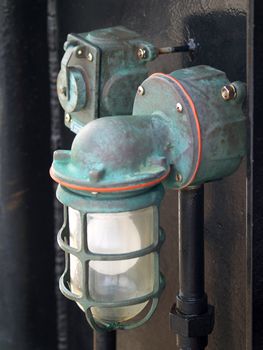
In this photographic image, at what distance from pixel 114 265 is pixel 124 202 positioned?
116 millimetres

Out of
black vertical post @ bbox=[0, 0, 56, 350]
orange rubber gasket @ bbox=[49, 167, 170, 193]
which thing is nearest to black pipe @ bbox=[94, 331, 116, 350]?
orange rubber gasket @ bbox=[49, 167, 170, 193]

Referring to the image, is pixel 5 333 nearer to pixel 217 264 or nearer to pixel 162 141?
pixel 217 264

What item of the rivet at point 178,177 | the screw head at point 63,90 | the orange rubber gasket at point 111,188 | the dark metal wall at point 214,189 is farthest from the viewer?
the screw head at point 63,90

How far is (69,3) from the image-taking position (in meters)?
1.81

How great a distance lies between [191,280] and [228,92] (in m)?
0.32

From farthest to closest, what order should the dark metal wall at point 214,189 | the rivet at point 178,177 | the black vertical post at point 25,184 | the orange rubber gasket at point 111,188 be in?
the black vertical post at point 25,184 → the dark metal wall at point 214,189 → the rivet at point 178,177 → the orange rubber gasket at point 111,188

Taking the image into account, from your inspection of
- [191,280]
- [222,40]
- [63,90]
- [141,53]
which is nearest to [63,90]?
[63,90]

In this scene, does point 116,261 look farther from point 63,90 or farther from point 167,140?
point 63,90

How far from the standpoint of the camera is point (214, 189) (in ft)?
4.85

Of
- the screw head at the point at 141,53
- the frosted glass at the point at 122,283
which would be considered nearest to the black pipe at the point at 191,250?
the frosted glass at the point at 122,283

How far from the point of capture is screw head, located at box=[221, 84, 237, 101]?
126 centimetres

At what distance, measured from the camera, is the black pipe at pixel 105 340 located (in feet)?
4.64

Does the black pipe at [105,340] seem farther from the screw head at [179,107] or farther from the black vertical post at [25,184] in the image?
the black vertical post at [25,184]

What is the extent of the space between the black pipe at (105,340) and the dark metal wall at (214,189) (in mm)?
223
